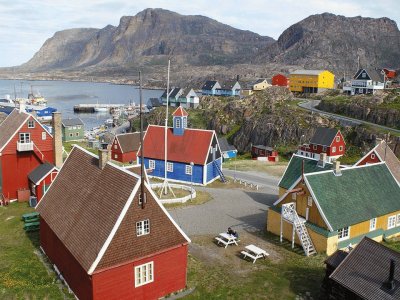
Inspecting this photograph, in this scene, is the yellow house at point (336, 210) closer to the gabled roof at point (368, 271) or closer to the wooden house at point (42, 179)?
the gabled roof at point (368, 271)

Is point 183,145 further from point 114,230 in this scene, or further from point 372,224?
point 114,230

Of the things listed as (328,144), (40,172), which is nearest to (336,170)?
(40,172)

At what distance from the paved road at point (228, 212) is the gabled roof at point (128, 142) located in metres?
20.8

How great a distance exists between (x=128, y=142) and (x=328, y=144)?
3187 cm

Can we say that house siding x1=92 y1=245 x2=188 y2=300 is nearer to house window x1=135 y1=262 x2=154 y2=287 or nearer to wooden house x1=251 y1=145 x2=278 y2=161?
house window x1=135 y1=262 x2=154 y2=287

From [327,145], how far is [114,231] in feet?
166

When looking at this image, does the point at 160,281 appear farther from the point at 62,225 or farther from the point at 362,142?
the point at 362,142

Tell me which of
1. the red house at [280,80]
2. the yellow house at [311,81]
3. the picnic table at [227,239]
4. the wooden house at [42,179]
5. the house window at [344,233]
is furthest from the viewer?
the red house at [280,80]

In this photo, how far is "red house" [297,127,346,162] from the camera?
6219 centimetres

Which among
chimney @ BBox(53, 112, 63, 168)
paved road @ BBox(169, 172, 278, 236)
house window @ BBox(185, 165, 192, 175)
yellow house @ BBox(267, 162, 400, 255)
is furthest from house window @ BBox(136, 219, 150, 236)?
house window @ BBox(185, 165, 192, 175)

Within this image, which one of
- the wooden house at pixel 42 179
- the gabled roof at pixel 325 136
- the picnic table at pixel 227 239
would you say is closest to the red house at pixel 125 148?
the wooden house at pixel 42 179

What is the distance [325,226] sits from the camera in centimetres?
2575

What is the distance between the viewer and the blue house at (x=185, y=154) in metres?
45.1

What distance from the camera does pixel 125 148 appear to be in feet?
195
